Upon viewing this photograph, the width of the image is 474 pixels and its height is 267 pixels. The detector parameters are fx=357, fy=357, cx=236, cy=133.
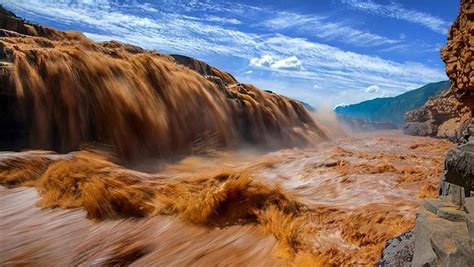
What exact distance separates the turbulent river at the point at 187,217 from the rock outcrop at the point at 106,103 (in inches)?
48.0

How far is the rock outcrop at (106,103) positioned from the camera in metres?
6.03

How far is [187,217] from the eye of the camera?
11.6 ft

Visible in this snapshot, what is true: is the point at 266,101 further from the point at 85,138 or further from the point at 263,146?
the point at 85,138

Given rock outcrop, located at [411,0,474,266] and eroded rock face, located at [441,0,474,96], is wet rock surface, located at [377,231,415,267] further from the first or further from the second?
eroded rock face, located at [441,0,474,96]

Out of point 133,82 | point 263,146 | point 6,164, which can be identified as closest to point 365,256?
point 6,164

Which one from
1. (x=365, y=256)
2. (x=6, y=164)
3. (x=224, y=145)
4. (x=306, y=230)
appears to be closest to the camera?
(x=365, y=256)

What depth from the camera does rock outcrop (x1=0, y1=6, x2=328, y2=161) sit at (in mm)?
6030

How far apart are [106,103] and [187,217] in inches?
173

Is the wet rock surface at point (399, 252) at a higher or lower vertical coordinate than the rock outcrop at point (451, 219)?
lower

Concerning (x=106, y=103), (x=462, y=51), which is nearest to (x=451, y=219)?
(x=462, y=51)

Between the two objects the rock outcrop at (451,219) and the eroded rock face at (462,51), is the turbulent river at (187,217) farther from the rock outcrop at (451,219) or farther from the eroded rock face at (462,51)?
the eroded rock face at (462,51)

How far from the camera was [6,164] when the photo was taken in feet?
15.9

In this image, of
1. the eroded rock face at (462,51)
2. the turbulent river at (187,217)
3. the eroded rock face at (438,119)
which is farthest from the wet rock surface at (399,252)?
the eroded rock face at (438,119)

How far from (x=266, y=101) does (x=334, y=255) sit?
11751mm
